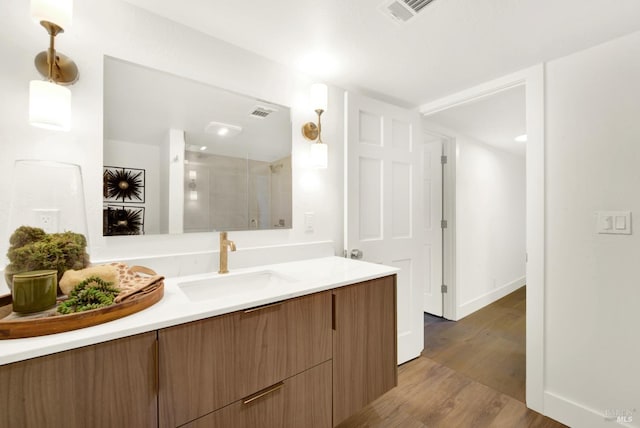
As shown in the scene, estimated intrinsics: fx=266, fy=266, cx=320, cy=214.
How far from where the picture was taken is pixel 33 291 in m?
0.73

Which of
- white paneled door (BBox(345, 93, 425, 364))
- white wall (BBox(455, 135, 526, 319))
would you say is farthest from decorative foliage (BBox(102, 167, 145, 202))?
white wall (BBox(455, 135, 526, 319))

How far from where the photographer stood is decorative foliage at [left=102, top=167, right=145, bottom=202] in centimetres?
117

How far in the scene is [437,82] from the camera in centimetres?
195

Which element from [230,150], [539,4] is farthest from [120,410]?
[539,4]

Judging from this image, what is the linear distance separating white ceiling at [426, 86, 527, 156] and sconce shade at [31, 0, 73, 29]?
2387 mm

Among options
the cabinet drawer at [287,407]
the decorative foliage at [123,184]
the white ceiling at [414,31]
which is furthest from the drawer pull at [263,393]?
the white ceiling at [414,31]

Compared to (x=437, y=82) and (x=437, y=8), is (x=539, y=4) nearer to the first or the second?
(x=437, y=8)

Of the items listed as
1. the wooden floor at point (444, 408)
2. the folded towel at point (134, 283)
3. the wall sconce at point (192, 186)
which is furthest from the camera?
the wooden floor at point (444, 408)

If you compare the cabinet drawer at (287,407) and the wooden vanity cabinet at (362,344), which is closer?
the cabinet drawer at (287,407)

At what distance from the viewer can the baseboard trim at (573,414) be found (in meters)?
1.44

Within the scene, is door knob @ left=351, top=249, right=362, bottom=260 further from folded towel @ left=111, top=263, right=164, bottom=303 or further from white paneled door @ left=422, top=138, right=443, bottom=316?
white paneled door @ left=422, top=138, right=443, bottom=316

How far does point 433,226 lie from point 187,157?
2700mm

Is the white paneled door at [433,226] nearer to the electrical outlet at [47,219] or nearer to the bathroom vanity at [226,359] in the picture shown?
the bathroom vanity at [226,359]

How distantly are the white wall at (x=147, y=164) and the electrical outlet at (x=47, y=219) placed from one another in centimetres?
37
